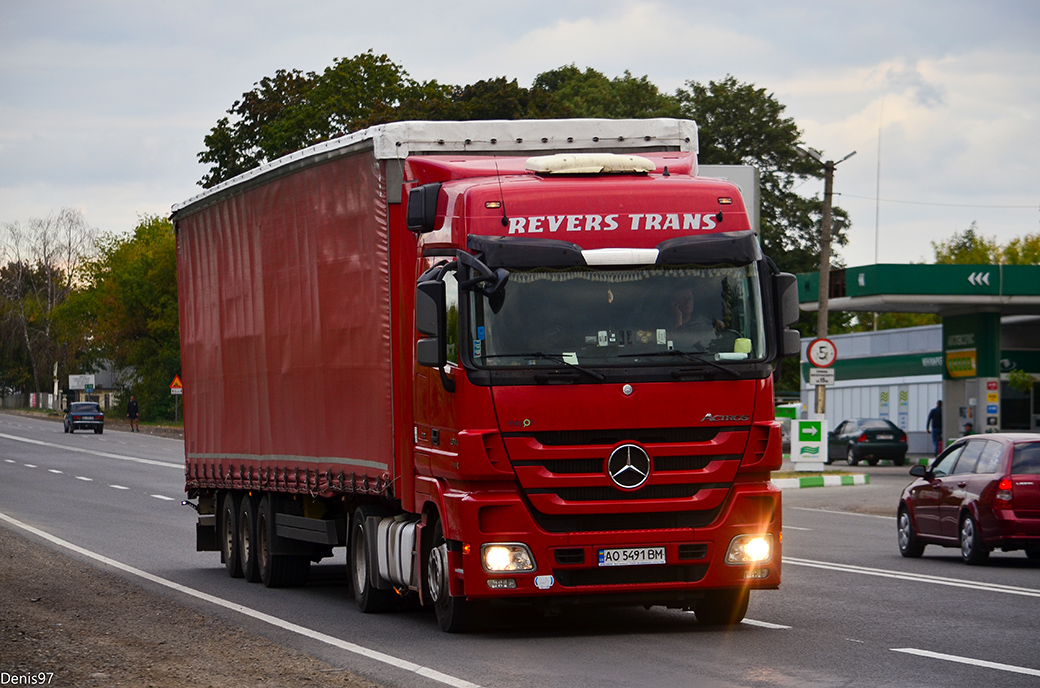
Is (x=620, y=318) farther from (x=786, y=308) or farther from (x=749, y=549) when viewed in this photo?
(x=749, y=549)

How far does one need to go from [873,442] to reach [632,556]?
41.0 metres

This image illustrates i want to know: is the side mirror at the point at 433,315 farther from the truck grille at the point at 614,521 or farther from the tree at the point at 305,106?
the tree at the point at 305,106

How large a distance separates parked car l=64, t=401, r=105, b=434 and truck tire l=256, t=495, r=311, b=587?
65.6 meters

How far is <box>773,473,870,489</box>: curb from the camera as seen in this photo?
37.0 m

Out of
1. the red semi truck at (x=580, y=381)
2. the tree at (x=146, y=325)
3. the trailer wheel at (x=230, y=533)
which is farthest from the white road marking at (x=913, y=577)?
the tree at (x=146, y=325)

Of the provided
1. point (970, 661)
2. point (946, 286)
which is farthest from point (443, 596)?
point (946, 286)

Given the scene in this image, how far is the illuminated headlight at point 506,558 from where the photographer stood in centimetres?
1083

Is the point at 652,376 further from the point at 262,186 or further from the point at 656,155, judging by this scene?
the point at 262,186

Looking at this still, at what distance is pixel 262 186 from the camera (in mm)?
15906

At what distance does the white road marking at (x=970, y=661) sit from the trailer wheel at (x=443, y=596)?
→ 2.96 meters

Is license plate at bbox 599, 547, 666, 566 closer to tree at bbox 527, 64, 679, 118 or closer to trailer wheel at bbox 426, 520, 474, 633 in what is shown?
trailer wheel at bbox 426, 520, 474, 633

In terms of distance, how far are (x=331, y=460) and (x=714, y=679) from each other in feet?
18.5

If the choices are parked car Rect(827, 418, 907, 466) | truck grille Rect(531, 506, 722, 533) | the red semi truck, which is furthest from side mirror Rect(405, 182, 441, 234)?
parked car Rect(827, 418, 907, 466)

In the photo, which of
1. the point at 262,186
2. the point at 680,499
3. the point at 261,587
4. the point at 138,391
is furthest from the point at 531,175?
the point at 138,391
